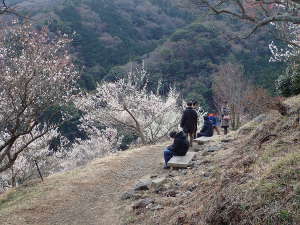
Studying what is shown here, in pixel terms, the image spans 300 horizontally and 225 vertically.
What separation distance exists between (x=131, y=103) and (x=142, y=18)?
39.4 meters

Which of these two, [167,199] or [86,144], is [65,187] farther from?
[86,144]

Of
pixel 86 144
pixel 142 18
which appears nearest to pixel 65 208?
pixel 86 144

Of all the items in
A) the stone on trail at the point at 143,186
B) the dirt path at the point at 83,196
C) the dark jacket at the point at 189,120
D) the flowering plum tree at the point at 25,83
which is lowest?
the dirt path at the point at 83,196

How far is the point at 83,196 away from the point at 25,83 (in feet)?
10.0

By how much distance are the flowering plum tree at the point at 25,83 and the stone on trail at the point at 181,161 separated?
3.26 m

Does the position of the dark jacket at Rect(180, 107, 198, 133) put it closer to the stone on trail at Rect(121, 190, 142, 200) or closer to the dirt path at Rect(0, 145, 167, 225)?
the dirt path at Rect(0, 145, 167, 225)

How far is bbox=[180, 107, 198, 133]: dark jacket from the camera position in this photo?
9797 millimetres

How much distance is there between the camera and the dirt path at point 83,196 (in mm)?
7094

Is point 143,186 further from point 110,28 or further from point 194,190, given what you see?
point 110,28

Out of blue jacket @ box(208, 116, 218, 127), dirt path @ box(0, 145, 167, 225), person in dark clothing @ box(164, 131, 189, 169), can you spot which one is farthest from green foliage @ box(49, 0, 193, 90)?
person in dark clothing @ box(164, 131, 189, 169)

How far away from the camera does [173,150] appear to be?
9.29 meters

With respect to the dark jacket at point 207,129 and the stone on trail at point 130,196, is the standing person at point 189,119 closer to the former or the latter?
the dark jacket at point 207,129

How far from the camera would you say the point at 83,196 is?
27.3 ft

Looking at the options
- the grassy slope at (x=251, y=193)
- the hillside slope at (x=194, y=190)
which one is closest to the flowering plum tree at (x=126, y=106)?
the hillside slope at (x=194, y=190)
